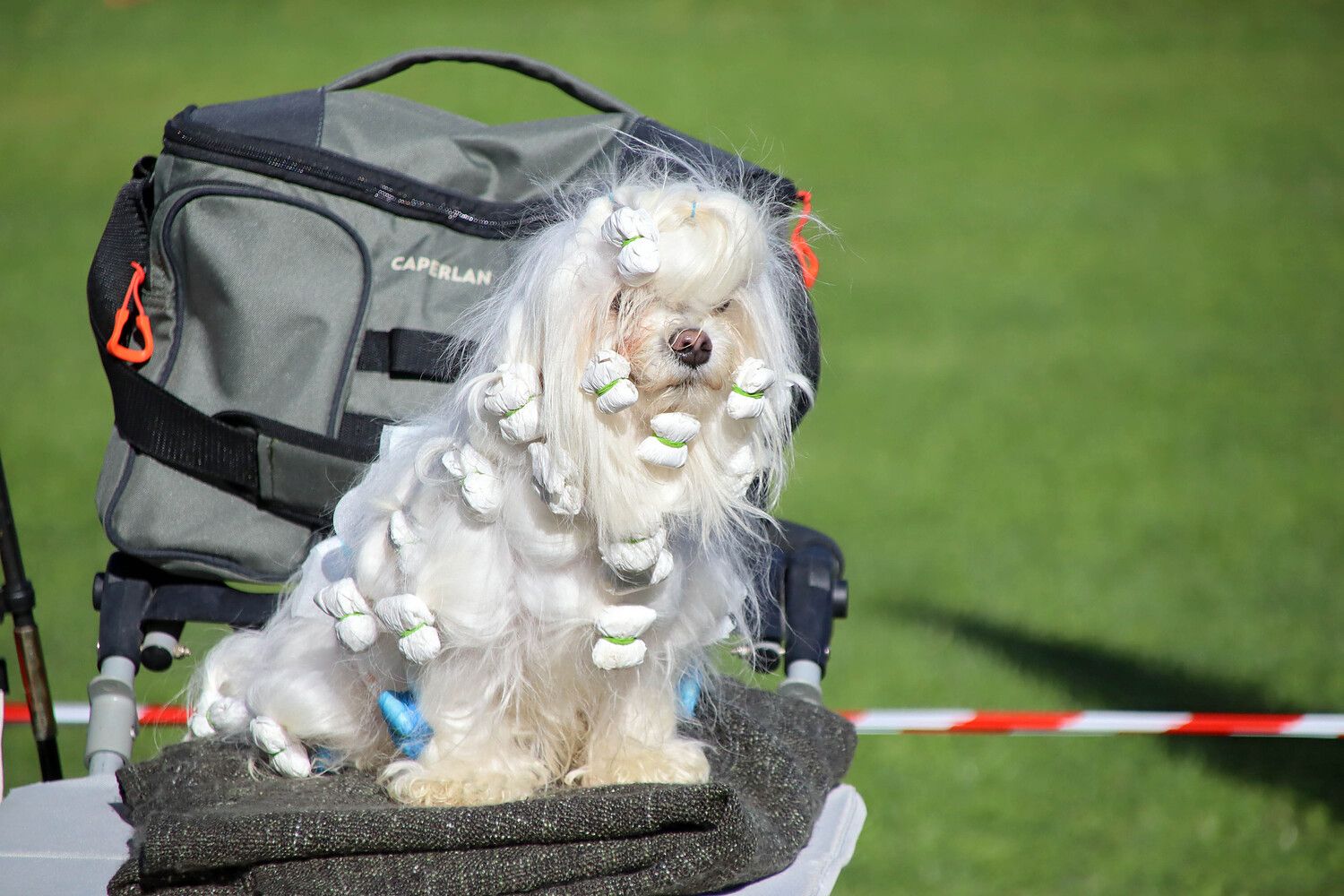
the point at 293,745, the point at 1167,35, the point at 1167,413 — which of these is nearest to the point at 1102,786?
the point at 293,745

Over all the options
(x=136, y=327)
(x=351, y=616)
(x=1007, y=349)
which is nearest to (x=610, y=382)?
(x=351, y=616)

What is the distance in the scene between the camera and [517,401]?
1613 millimetres

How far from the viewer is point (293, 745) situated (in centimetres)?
195

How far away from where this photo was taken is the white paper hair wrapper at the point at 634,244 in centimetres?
157

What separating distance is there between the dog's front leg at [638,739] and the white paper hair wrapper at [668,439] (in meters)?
0.38

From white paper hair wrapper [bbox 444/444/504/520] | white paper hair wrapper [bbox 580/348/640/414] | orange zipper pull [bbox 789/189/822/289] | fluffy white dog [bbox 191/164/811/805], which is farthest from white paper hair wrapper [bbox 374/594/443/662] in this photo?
orange zipper pull [bbox 789/189/822/289]

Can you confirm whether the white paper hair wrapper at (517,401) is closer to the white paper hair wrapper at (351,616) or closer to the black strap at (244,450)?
the white paper hair wrapper at (351,616)

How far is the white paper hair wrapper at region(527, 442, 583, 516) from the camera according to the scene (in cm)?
162

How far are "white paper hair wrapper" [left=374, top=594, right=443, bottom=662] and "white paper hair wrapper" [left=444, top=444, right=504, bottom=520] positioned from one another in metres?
0.15

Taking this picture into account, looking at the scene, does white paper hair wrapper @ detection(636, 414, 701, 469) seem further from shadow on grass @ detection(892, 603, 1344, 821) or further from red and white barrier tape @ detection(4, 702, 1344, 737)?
shadow on grass @ detection(892, 603, 1344, 821)

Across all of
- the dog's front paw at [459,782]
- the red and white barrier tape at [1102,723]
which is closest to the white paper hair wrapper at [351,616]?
the dog's front paw at [459,782]

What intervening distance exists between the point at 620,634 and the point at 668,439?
0.91ft

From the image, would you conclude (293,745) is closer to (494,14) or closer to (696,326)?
(696,326)

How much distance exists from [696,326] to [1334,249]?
9.84 meters
